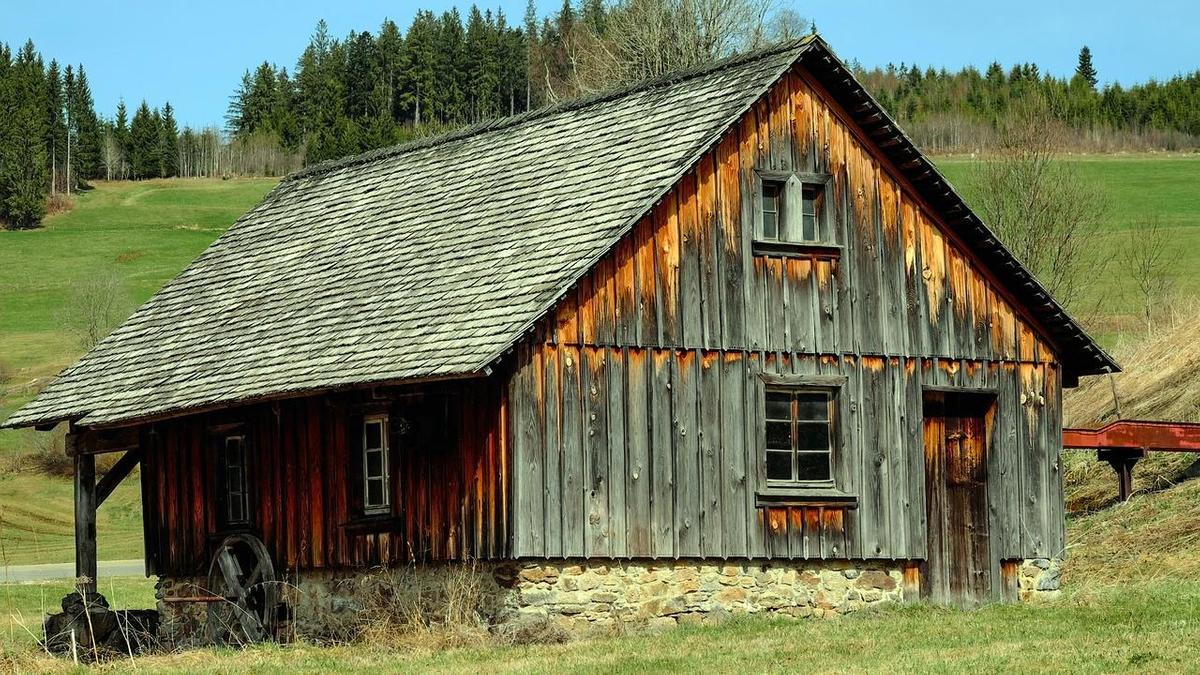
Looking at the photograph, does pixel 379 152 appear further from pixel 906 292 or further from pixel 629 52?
pixel 629 52

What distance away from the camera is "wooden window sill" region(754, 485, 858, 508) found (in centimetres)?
1928

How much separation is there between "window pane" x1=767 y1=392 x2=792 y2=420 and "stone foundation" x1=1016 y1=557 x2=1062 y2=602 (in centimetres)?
391

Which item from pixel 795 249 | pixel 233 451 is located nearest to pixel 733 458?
pixel 795 249

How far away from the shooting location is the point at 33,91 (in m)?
125

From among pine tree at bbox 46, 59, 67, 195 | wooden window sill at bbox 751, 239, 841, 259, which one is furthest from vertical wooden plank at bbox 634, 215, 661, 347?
pine tree at bbox 46, 59, 67, 195

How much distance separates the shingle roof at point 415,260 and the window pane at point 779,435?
3055mm

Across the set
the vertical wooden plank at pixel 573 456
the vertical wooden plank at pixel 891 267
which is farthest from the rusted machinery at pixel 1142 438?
the vertical wooden plank at pixel 573 456

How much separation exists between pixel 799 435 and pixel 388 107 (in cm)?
11587

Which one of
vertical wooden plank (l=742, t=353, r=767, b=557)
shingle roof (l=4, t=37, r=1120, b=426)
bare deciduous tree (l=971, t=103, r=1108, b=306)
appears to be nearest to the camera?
shingle roof (l=4, t=37, r=1120, b=426)

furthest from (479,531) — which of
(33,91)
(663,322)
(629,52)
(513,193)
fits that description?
(33,91)

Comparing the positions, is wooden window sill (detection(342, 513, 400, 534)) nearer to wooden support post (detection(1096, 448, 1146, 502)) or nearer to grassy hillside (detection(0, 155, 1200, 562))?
wooden support post (detection(1096, 448, 1146, 502))

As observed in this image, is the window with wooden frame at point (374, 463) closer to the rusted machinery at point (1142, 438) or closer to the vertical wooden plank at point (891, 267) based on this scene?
the vertical wooden plank at point (891, 267)

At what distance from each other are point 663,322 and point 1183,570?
8059 mm

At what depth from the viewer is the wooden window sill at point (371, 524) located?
19281mm
